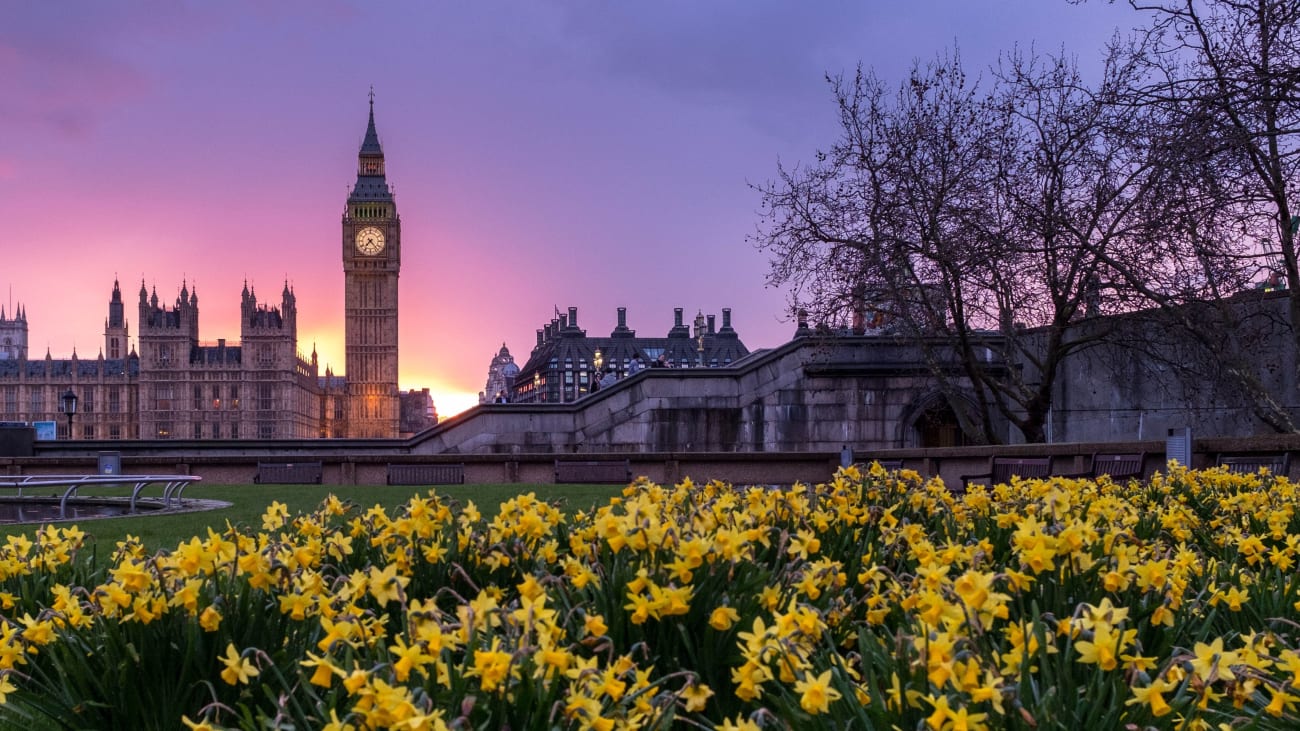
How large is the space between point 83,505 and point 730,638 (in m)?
14.0

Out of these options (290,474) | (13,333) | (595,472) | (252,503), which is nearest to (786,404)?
(595,472)

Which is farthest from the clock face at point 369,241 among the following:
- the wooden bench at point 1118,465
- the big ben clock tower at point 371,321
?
the wooden bench at point 1118,465

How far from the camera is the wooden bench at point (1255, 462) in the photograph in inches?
395

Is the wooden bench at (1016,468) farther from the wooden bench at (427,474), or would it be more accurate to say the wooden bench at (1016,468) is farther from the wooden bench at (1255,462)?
the wooden bench at (427,474)

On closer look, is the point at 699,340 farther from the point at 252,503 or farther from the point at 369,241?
the point at 252,503

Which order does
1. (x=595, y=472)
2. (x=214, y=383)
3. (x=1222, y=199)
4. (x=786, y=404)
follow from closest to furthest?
1. (x=1222, y=199)
2. (x=595, y=472)
3. (x=786, y=404)
4. (x=214, y=383)

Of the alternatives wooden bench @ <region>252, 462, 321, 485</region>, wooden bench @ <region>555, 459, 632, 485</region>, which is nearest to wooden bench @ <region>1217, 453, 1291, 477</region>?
wooden bench @ <region>555, 459, 632, 485</region>

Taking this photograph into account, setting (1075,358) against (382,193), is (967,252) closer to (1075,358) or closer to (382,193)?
(1075,358)

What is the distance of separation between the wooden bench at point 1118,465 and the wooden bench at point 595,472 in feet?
29.1

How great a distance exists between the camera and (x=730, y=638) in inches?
125

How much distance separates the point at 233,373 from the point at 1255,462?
13264 centimetres

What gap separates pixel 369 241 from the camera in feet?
447

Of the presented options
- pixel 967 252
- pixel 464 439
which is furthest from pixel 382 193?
pixel 967 252

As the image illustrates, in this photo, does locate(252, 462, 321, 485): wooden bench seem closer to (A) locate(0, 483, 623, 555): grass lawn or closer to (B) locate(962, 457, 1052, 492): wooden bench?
(A) locate(0, 483, 623, 555): grass lawn
